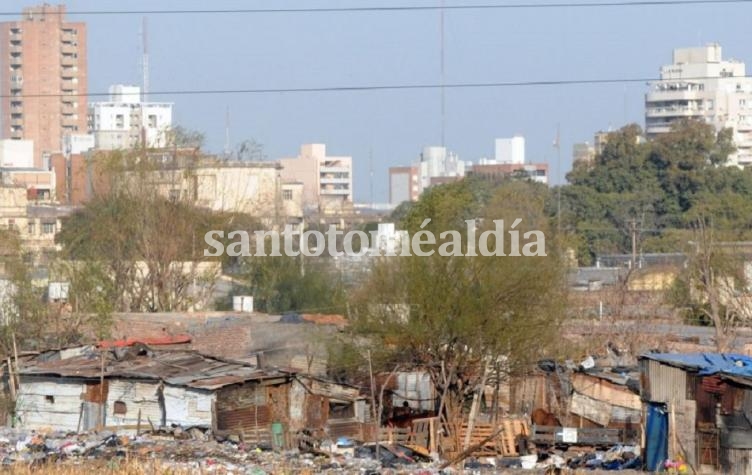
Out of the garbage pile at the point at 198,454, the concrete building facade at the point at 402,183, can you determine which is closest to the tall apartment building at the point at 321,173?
the concrete building facade at the point at 402,183

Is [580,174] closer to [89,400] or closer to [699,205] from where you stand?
[699,205]

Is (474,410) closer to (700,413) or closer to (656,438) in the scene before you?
(656,438)

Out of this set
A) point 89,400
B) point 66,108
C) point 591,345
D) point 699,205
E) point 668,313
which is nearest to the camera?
point 89,400

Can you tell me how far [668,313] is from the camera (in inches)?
1145

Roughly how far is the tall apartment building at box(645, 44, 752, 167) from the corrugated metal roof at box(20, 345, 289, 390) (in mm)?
54369

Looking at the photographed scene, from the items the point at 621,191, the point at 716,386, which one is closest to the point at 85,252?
→ the point at 716,386

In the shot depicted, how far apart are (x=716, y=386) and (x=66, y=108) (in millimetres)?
73847

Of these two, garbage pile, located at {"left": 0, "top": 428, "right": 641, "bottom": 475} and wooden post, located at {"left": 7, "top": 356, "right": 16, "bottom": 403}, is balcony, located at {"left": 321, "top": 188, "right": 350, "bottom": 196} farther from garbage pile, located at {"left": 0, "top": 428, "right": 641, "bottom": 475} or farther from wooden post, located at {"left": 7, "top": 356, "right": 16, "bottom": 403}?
garbage pile, located at {"left": 0, "top": 428, "right": 641, "bottom": 475}

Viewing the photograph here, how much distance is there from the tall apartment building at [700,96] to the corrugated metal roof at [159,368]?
54.4 meters

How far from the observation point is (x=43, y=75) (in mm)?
84062

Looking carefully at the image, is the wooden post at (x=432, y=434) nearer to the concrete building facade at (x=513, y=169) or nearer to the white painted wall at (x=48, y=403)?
the white painted wall at (x=48, y=403)

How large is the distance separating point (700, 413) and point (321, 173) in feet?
220

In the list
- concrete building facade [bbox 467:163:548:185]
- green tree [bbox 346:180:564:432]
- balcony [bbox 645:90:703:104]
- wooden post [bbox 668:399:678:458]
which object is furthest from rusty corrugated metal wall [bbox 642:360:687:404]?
balcony [bbox 645:90:703:104]

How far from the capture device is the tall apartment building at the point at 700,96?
71.8 m
